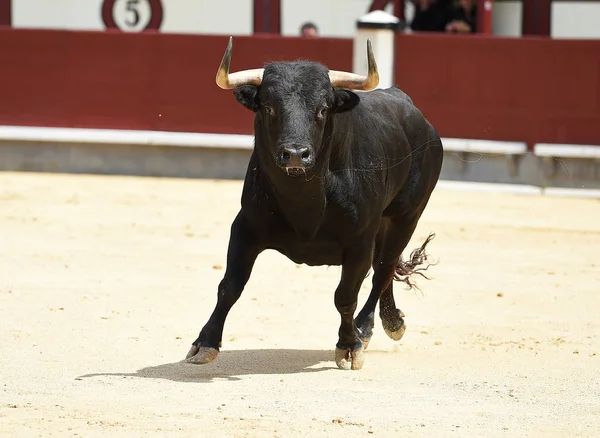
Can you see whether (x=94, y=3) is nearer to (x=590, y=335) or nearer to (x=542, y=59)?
(x=542, y=59)

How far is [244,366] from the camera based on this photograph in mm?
4895

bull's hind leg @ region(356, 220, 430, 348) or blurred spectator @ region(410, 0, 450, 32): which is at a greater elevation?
blurred spectator @ region(410, 0, 450, 32)

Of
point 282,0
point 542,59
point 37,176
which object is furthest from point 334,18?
point 37,176

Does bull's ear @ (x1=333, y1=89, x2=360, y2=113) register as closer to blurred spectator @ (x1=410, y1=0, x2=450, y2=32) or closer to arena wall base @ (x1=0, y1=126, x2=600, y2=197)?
arena wall base @ (x1=0, y1=126, x2=600, y2=197)

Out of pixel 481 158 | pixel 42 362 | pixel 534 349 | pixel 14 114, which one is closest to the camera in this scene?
pixel 42 362

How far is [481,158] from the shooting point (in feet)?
37.5

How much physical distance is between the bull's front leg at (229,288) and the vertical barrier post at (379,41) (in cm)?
691

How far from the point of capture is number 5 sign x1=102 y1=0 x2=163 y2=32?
14.4 meters

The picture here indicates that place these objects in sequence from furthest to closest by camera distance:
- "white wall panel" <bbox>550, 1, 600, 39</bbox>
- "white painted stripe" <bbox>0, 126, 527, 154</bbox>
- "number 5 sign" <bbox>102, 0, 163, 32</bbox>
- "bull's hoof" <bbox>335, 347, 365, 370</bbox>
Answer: "number 5 sign" <bbox>102, 0, 163, 32</bbox>, "white wall panel" <bbox>550, 1, 600, 39</bbox>, "white painted stripe" <bbox>0, 126, 527, 154</bbox>, "bull's hoof" <bbox>335, 347, 365, 370</bbox>

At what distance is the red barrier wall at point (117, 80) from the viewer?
1205cm

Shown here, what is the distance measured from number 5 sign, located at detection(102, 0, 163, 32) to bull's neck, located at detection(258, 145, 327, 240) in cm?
985

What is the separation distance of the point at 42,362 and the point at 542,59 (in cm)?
768

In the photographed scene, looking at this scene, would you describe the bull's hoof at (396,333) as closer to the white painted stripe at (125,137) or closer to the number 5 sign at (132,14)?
the white painted stripe at (125,137)

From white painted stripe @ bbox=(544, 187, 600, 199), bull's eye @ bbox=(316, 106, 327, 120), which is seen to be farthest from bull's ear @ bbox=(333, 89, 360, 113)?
white painted stripe @ bbox=(544, 187, 600, 199)
